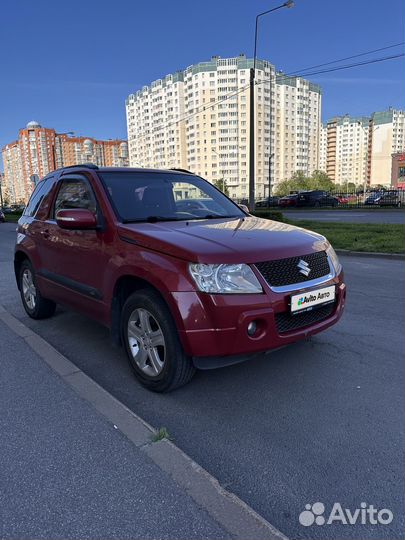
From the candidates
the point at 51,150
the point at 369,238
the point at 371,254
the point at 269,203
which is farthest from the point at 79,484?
the point at 51,150

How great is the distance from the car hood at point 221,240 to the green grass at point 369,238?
7.12 m

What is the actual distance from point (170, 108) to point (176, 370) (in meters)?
107

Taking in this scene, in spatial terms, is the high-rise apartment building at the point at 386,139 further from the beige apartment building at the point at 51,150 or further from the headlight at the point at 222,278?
the headlight at the point at 222,278

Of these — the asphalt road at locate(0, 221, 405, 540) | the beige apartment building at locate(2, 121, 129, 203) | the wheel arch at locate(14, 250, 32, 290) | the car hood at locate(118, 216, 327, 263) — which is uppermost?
the beige apartment building at locate(2, 121, 129, 203)

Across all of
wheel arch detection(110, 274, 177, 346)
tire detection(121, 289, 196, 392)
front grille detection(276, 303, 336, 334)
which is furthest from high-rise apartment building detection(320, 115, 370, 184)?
tire detection(121, 289, 196, 392)

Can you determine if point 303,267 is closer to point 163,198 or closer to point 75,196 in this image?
point 163,198

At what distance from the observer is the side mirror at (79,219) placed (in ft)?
11.5

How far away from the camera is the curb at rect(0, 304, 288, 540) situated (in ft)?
6.11

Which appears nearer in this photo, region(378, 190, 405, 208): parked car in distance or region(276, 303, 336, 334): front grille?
region(276, 303, 336, 334): front grille

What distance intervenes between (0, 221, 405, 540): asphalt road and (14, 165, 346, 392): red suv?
37 cm

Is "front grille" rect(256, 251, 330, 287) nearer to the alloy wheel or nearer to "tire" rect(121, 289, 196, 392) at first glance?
"tire" rect(121, 289, 196, 392)

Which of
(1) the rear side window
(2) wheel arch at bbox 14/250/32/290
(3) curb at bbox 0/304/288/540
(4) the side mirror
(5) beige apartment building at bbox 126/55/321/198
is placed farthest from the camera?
(5) beige apartment building at bbox 126/55/321/198

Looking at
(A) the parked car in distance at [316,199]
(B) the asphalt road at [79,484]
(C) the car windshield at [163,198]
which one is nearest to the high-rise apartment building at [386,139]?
(A) the parked car in distance at [316,199]

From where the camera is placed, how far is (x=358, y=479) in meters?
2.26
